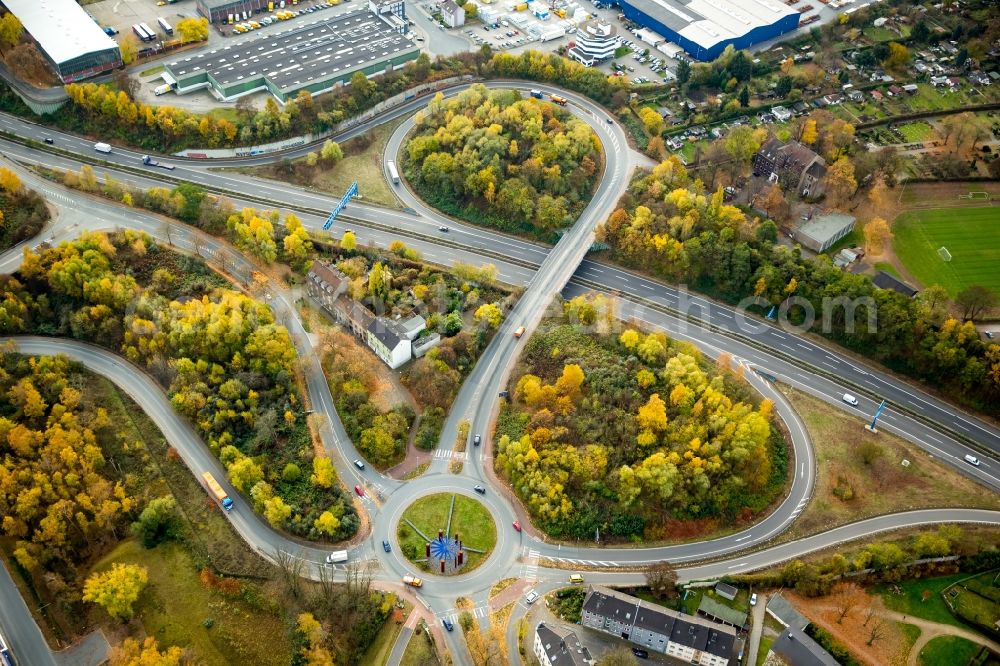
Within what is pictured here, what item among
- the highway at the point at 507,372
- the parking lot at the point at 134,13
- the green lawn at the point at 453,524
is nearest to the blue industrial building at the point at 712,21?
the highway at the point at 507,372

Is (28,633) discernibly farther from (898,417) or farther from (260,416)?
(898,417)

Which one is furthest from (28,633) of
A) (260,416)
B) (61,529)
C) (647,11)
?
(647,11)

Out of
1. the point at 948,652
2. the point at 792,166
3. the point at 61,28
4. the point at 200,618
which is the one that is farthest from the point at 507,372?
the point at 61,28

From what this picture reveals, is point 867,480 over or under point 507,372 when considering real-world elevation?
under

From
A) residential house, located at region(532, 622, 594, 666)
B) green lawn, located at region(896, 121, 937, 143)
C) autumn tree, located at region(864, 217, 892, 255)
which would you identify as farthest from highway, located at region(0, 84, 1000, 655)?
green lawn, located at region(896, 121, 937, 143)

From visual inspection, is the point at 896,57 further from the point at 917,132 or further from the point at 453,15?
the point at 453,15

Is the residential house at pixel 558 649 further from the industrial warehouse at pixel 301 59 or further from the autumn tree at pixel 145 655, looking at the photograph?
the industrial warehouse at pixel 301 59
